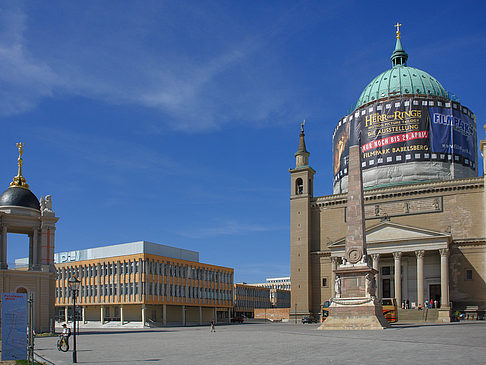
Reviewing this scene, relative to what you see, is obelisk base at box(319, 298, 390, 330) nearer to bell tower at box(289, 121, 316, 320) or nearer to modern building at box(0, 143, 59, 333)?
→ modern building at box(0, 143, 59, 333)

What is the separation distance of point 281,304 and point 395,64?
9255 centimetres

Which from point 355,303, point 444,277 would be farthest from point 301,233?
point 355,303

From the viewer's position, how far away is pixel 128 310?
3219 inches

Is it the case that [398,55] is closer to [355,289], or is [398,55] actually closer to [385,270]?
[385,270]

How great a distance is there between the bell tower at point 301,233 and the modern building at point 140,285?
20.0 m

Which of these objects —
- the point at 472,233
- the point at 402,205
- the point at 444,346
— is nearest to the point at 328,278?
the point at 402,205

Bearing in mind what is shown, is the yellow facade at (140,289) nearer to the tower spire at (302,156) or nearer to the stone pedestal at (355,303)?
the tower spire at (302,156)

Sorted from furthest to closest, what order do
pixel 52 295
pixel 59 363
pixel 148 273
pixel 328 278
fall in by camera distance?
pixel 148 273 → pixel 328 278 → pixel 52 295 → pixel 59 363

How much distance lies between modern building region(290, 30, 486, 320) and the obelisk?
25383 mm

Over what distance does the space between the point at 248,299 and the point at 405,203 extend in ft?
252

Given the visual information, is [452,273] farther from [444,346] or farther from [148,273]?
[444,346]

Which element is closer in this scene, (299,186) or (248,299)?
(299,186)

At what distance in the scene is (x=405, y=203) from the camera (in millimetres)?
69125

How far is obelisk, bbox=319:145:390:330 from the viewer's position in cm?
3484
